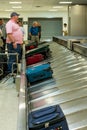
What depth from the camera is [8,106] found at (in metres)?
4.19

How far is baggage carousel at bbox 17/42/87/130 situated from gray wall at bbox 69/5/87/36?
1023cm

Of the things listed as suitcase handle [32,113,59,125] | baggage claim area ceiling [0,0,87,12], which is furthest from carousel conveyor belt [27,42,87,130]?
baggage claim area ceiling [0,0,87,12]

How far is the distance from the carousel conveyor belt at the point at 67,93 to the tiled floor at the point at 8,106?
0.57 meters

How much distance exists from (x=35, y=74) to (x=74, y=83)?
93 cm

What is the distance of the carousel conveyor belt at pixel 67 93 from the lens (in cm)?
188

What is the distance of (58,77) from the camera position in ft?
11.0

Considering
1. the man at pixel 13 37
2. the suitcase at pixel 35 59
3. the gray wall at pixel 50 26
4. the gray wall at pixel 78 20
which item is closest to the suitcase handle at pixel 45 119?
the suitcase at pixel 35 59

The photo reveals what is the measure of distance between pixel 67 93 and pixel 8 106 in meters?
1.92

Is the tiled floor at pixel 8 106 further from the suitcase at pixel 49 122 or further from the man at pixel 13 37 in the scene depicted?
the suitcase at pixel 49 122

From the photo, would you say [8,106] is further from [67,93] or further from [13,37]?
[13,37]

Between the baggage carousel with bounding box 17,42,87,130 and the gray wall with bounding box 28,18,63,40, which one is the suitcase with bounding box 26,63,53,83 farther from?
the gray wall with bounding box 28,18,63,40

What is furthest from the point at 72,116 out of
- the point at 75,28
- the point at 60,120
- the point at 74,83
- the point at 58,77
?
the point at 75,28

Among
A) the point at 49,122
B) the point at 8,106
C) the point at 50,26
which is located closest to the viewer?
the point at 49,122

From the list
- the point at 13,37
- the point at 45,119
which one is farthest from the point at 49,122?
the point at 13,37
